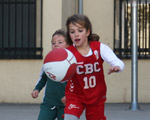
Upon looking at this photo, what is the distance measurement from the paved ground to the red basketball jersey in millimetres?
4003

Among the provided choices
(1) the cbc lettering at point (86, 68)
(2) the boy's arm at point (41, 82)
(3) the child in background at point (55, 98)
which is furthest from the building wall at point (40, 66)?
(1) the cbc lettering at point (86, 68)

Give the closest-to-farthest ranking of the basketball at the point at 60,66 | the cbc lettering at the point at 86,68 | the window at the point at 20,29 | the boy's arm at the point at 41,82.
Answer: the basketball at the point at 60,66, the cbc lettering at the point at 86,68, the boy's arm at the point at 41,82, the window at the point at 20,29

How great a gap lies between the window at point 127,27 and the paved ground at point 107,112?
4.40 ft

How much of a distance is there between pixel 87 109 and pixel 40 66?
6.33 metres

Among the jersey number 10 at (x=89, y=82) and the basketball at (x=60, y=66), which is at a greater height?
the basketball at (x=60, y=66)

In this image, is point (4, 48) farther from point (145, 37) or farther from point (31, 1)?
point (145, 37)

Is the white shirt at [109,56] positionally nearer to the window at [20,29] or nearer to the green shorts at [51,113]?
the green shorts at [51,113]

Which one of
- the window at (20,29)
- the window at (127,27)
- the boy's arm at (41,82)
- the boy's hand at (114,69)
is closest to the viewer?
the boy's hand at (114,69)

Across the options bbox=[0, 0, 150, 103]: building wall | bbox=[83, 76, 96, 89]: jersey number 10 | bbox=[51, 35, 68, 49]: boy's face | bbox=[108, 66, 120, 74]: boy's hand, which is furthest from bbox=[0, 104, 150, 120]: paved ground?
bbox=[108, 66, 120, 74]: boy's hand

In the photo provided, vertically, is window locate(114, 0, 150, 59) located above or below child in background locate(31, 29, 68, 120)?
above

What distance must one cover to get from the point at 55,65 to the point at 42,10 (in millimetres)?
6571

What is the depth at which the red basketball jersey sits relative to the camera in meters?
5.48

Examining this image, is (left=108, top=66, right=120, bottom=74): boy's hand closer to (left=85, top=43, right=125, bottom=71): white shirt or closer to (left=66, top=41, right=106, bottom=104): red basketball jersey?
(left=85, top=43, right=125, bottom=71): white shirt

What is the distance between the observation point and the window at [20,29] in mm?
11836
